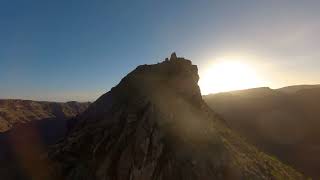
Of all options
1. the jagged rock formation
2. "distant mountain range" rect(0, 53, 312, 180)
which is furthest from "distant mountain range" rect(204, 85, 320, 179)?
the jagged rock formation

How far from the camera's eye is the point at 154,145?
3056cm

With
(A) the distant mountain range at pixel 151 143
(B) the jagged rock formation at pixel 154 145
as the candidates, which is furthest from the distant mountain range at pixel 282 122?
(B) the jagged rock formation at pixel 154 145

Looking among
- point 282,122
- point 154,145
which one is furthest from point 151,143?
point 282,122

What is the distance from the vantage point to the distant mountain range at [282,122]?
2928 inches

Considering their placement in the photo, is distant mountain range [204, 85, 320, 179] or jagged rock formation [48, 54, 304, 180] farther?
distant mountain range [204, 85, 320, 179]

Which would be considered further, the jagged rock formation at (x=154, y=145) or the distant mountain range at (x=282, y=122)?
the distant mountain range at (x=282, y=122)

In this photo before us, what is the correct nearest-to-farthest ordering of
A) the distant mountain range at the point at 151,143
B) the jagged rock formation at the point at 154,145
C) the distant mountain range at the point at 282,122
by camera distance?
the jagged rock formation at the point at 154,145, the distant mountain range at the point at 151,143, the distant mountain range at the point at 282,122

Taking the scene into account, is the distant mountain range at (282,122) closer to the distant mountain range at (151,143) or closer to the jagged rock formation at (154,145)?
the distant mountain range at (151,143)

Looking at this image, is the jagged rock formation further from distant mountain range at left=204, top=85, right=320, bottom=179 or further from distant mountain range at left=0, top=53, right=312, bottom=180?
distant mountain range at left=204, top=85, right=320, bottom=179

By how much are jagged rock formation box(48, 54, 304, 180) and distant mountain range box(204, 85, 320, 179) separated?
36463mm

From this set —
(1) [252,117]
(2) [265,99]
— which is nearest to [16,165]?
(1) [252,117]

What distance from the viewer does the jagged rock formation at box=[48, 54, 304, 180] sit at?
1164 inches

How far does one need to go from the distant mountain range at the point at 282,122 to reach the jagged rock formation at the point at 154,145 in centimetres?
3646

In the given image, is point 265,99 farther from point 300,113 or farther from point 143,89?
point 143,89
